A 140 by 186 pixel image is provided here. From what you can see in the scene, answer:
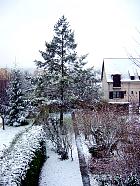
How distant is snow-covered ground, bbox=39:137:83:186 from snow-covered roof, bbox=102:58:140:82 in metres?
24.8

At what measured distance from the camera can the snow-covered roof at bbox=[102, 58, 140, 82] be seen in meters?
44.8

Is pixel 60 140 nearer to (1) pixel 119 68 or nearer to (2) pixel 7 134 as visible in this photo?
(2) pixel 7 134

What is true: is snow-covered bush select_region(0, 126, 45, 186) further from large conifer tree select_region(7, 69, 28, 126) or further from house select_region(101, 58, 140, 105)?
house select_region(101, 58, 140, 105)

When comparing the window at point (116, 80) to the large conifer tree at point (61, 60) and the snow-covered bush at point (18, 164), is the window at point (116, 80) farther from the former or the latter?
the snow-covered bush at point (18, 164)

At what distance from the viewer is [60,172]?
59.5ft

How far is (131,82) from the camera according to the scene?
44.8m

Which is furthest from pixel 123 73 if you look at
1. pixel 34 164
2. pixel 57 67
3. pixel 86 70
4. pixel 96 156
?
pixel 34 164

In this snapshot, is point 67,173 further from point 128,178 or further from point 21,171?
point 21,171

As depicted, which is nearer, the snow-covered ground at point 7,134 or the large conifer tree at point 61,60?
the snow-covered ground at point 7,134

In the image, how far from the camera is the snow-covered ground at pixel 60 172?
16.4 meters

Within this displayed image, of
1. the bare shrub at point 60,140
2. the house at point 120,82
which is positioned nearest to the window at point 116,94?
the house at point 120,82

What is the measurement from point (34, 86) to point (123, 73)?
16825 mm

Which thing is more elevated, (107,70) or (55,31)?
(55,31)

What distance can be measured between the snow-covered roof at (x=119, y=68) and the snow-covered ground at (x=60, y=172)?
2483cm
